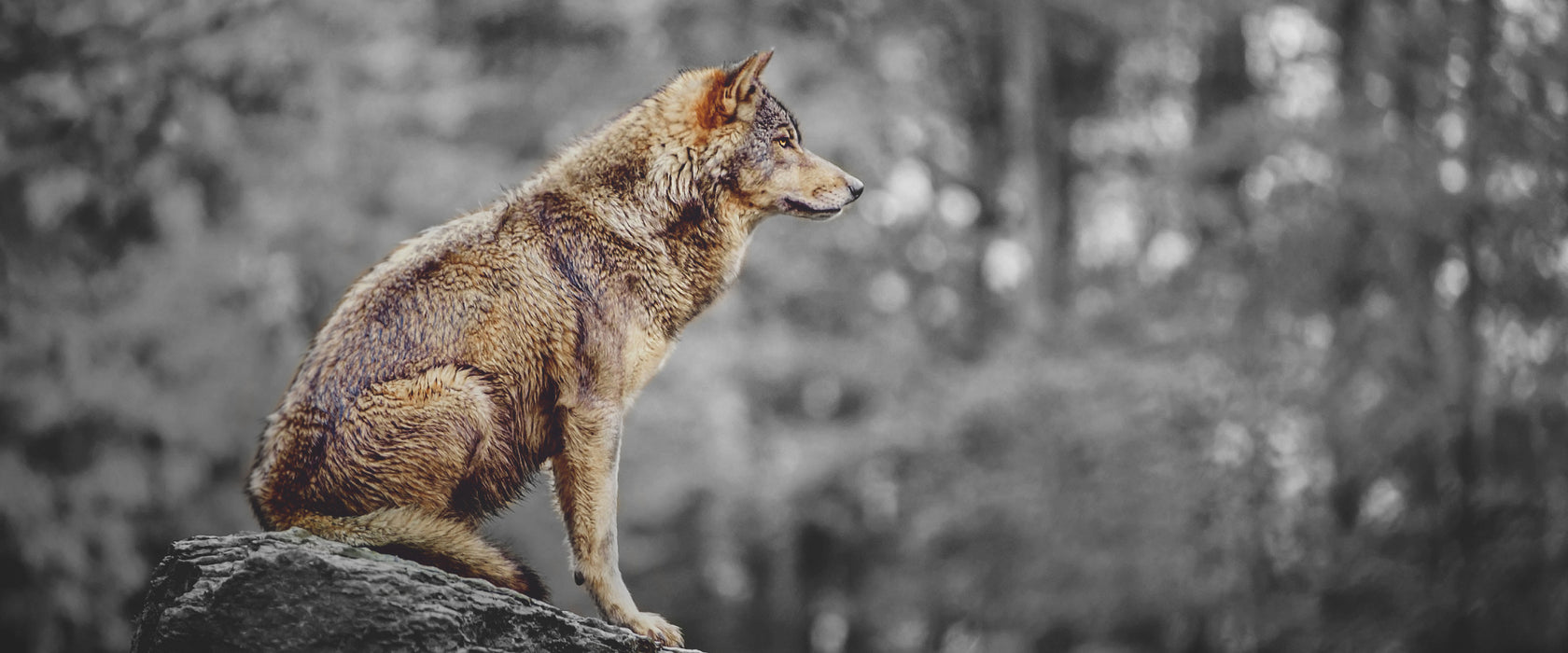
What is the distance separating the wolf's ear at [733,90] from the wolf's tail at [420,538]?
156cm

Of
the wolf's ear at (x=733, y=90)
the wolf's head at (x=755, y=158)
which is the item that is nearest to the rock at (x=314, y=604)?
the wolf's head at (x=755, y=158)

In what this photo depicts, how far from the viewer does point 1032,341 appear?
12633 millimetres

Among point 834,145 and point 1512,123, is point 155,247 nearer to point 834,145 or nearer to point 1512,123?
point 834,145

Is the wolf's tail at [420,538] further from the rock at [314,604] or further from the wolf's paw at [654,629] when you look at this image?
the wolf's paw at [654,629]

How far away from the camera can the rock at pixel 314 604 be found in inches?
137

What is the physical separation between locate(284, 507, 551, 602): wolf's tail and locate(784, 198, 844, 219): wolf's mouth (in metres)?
1.43

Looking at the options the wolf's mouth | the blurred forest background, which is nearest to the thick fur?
the wolf's mouth

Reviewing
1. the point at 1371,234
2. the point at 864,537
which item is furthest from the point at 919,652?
the point at 1371,234

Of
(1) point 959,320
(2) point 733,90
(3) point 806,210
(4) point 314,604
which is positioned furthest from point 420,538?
(1) point 959,320

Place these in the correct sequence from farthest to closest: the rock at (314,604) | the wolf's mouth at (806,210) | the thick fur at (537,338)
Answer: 1. the wolf's mouth at (806,210)
2. the thick fur at (537,338)
3. the rock at (314,604)

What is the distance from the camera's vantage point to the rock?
3.49 metres

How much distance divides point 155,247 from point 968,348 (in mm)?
8544

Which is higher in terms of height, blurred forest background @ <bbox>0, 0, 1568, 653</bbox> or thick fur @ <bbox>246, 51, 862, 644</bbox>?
blurred forest background @ <bbox>0, 0, 1568, 653</bbox>

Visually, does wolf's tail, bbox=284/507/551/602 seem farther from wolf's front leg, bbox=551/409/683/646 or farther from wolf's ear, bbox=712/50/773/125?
wolf's ear, bbox=712/50/773/125
